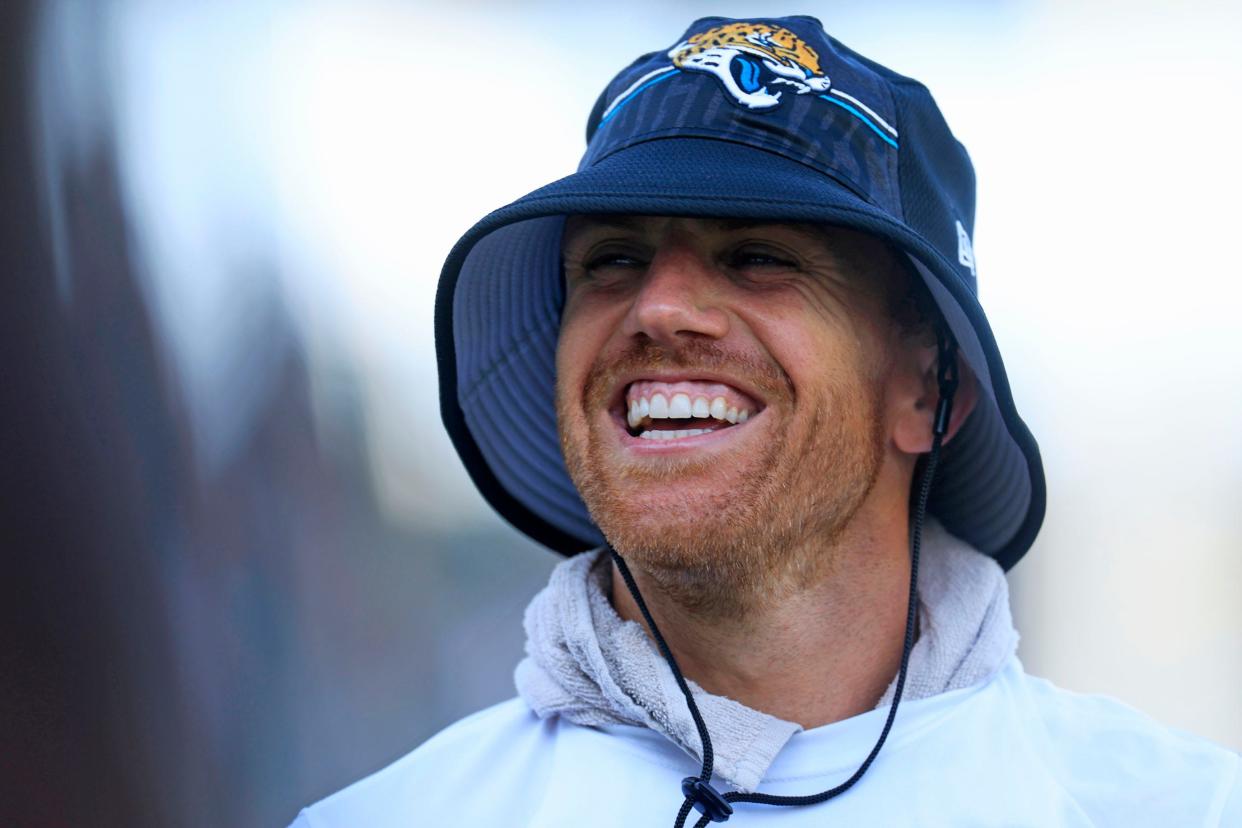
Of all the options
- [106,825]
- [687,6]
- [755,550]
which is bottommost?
[106,825]

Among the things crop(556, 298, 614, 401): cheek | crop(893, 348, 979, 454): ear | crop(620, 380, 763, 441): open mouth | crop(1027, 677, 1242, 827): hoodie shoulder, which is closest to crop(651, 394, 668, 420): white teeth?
crop(620, 380, 763, 441): open mouth

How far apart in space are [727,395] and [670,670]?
38cm

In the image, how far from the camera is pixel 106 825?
6.82ft

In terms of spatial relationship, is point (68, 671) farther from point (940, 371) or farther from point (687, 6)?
point (687, 6)

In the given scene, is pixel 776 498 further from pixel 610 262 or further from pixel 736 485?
pixel 610 262

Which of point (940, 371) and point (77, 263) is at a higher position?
point (77, 263)

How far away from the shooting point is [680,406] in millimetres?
1447

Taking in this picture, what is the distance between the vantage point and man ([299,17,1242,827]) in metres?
1.40

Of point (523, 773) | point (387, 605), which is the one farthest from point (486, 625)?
point (523, 773)

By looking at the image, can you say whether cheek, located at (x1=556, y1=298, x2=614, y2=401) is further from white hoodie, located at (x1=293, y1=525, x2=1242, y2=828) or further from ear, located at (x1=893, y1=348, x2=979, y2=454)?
ear, located at (x1=893, y1=348, x2=979, y2=454)

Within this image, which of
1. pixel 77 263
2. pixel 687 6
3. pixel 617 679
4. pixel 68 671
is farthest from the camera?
pixel 687 6

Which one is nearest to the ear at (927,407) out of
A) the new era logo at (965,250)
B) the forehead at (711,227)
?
the new era logo at (965,250)

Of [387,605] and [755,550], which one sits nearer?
[755,550]

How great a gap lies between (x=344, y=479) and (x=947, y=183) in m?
1.65
